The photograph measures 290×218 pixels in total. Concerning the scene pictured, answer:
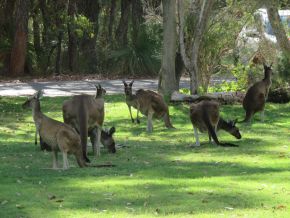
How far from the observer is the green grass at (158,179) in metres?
8.04

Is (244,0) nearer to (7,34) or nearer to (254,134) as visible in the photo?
(254,134)

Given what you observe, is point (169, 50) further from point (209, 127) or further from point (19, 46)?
point (19, 46)

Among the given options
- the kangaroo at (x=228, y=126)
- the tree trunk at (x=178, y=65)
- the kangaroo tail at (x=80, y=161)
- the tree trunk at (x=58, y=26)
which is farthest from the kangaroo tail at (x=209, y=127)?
the tree trunk at (x=58, y=26)

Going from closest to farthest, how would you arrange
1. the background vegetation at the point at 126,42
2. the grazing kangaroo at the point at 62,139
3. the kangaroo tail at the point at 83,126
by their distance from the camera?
the grazing kangaroo at the point at 62,139 → the kangaroo tail at the point at 83,126 → the background vegetation at the point at 126,42

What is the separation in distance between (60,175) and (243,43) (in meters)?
14.2

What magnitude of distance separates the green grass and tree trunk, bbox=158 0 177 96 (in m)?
4.65

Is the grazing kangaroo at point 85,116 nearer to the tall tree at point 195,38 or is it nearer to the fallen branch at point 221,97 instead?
the fallen branch at point 221,97

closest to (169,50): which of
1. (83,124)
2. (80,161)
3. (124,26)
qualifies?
(83,124)

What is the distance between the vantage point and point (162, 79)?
2161 cm

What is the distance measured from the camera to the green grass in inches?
316

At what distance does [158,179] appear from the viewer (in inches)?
397

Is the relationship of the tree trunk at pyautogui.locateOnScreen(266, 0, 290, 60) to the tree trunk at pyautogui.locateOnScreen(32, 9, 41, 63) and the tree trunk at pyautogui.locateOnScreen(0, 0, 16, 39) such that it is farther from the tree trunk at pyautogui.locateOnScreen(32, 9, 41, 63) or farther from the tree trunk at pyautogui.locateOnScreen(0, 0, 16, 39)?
the tree trunk at pyautogui.locateOnScreen(32, 9, 41, 63)

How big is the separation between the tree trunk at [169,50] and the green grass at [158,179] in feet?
15.3

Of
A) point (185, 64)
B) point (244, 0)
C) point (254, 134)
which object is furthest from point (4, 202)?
point (244, 0)
